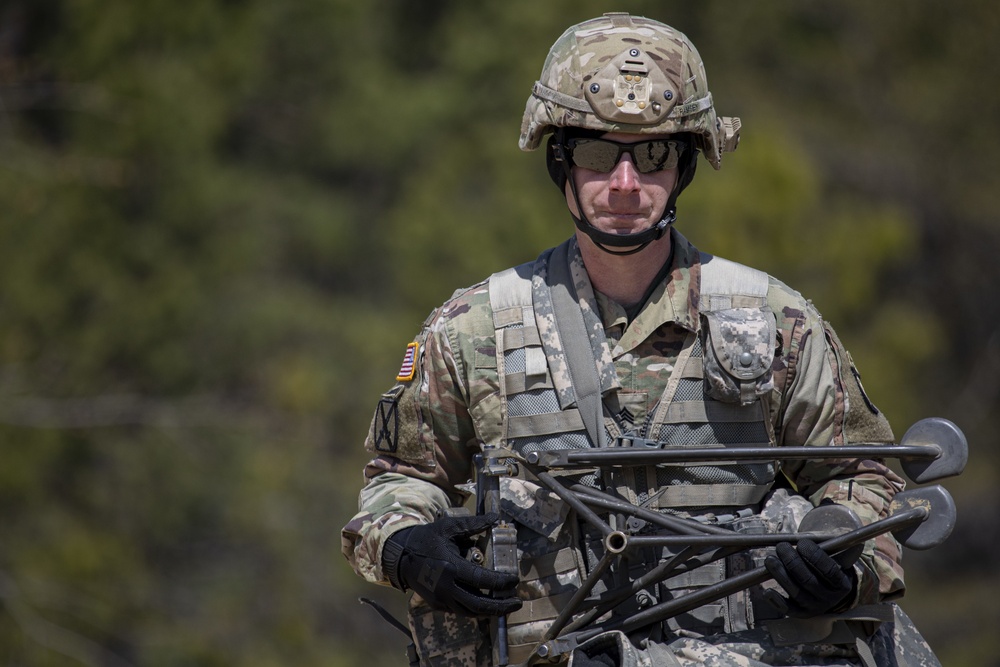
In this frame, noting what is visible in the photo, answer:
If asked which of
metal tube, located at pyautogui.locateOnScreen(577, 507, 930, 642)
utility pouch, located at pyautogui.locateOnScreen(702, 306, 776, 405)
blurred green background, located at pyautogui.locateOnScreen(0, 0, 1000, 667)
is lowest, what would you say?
metal tube, located at pyautogui.locateOnScreen(577, 507, 930, 642)

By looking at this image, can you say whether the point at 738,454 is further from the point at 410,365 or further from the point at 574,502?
the point at 410,365

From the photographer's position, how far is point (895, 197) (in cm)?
1570

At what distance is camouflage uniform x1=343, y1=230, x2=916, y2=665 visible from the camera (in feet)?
12.0

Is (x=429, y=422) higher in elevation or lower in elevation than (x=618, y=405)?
higher

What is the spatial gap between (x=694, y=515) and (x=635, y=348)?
467mm

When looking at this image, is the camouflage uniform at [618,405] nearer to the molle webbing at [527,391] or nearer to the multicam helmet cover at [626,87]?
the molle webbing at [527,391]

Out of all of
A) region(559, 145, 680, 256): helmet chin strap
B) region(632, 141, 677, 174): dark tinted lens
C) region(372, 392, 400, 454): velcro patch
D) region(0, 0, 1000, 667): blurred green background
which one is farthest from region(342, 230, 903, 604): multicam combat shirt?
region(0, 0, 1000, 667): blurred green background

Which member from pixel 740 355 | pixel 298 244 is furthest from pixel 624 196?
pixel 298 244

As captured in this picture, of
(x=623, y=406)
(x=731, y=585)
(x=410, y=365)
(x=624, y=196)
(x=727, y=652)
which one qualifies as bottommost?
(x=727, y=652)

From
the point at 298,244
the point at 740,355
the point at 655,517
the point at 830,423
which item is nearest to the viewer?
the point at 655,517

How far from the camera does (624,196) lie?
146 inches

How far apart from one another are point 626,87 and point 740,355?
2.51 feet

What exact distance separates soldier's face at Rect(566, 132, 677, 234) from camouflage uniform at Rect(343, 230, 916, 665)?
19 cm

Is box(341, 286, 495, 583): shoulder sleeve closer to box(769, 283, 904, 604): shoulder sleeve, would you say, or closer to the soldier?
the soldier
